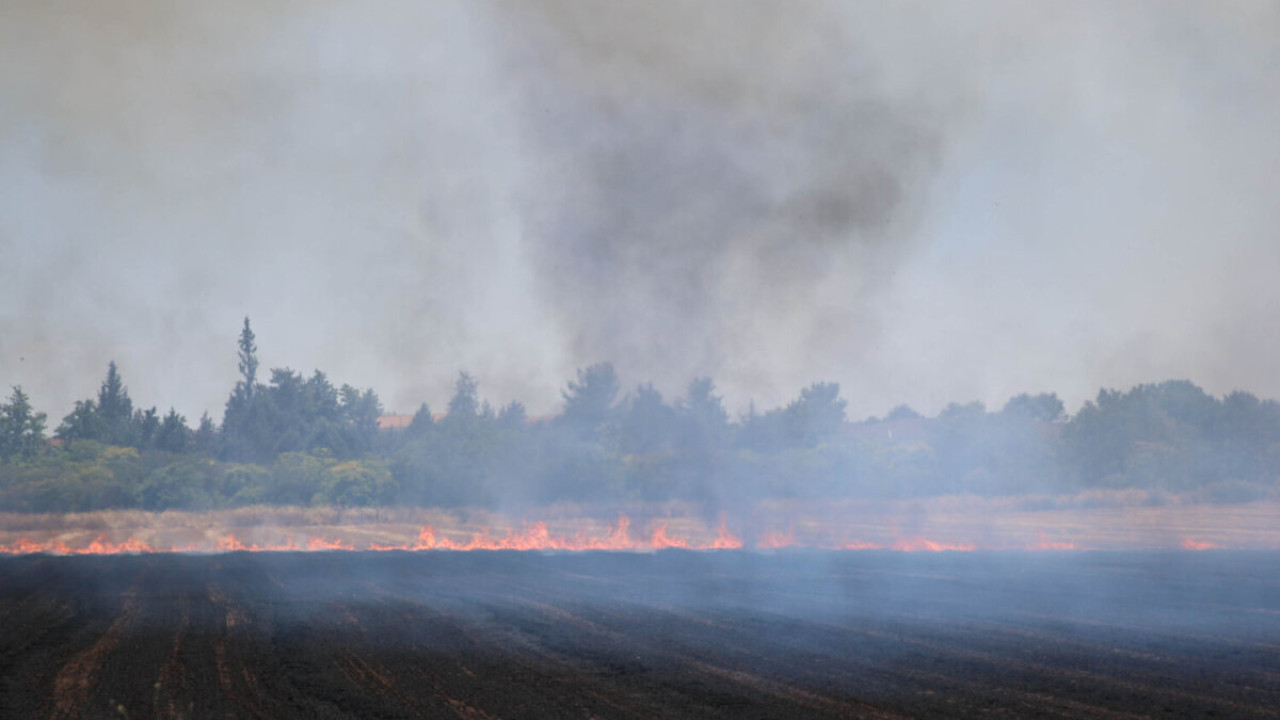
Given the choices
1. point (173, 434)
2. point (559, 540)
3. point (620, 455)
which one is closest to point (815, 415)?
point (620, 455)

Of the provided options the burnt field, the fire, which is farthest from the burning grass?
the burnt field

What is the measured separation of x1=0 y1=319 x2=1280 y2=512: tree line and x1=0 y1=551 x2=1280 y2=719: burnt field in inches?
822

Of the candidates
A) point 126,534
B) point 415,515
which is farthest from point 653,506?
point 126,534

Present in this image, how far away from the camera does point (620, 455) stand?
5191 cm

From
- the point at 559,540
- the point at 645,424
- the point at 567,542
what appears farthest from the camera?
the point at 645,424

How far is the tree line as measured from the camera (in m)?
49.9

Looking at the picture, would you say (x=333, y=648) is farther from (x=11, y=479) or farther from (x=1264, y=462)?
(x=1264, y=462)

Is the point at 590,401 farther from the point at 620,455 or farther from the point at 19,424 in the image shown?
the point at 19,424

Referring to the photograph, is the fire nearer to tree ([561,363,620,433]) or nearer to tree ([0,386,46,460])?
tree ([561,363,620,433])

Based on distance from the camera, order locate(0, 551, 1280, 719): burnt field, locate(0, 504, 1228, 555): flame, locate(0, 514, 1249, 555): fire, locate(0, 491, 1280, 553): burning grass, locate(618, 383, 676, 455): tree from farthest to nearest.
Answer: locate(618, 383, 676, 455): tree → locate(0, 491, 1280, 553): burning grass → locate(0, 514, 1249, 555): fire → locate(0, 504, 1228, 555): flame → locate(0, 551, 1280, 719): burnt field

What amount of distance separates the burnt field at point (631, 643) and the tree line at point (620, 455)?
20.9 m

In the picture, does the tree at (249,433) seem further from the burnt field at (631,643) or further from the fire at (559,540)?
the burnt field at (631,643)

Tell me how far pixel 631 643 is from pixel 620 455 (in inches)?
1439

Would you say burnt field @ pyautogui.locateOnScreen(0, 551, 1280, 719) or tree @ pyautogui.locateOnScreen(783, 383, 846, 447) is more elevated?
tree @ pyautogui.locateOnScreen(783, 383, 846, 447)
